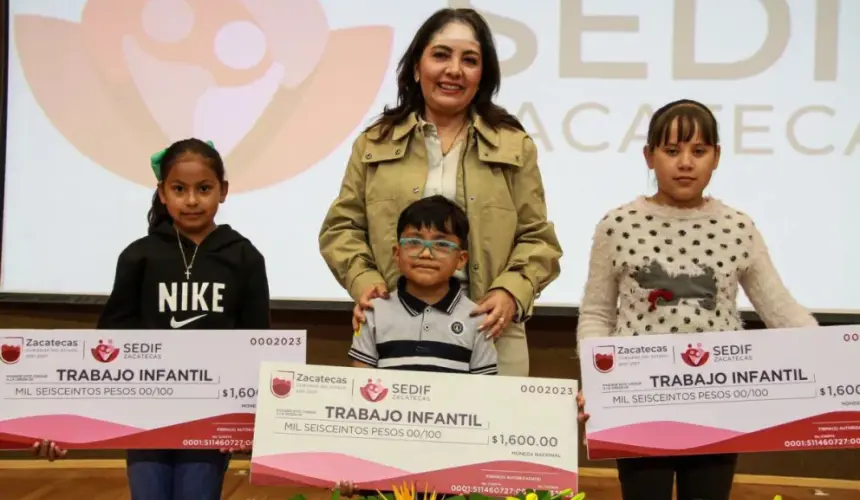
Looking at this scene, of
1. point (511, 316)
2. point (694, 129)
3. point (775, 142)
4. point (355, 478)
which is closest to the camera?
point (355, 478)

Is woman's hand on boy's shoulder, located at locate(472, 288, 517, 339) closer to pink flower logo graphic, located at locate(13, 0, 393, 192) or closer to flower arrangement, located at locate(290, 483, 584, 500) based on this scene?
flower arrangement, located at locate(290, 483, 584, 500)

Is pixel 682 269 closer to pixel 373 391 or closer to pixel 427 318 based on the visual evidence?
pixel 427 318

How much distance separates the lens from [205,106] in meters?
3.45

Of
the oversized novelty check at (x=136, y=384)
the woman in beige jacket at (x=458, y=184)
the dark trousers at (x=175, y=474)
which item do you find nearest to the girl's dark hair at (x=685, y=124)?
the woman in beige jacket at (x=458, y=184)

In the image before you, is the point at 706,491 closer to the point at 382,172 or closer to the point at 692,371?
the point at 692,371

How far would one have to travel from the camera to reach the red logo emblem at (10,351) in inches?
71.3

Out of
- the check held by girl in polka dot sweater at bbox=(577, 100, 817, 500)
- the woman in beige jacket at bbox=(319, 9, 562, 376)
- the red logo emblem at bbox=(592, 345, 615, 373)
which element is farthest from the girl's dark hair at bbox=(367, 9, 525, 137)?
the red logo emblem at bbox=(592, 345, 615, 373)

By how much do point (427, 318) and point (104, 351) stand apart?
80 centimetres

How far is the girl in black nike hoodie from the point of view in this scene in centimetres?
188

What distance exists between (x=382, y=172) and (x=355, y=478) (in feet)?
2.70

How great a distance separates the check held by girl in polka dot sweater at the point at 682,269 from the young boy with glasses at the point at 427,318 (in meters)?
0.31

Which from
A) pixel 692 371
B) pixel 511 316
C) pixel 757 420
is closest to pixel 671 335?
pixel 692 371

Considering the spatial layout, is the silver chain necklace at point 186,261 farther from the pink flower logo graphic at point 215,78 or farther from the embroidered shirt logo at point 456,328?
the pink flower logo graphic at point 215,78

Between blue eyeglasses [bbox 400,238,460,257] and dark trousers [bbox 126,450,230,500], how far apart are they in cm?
71
